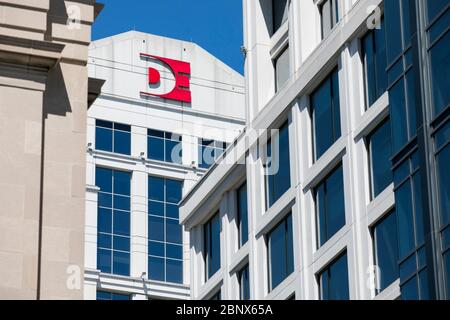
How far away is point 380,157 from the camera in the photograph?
53969 millimetres

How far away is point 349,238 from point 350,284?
1777 mm

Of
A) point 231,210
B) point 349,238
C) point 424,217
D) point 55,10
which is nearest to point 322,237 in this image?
point 349,238

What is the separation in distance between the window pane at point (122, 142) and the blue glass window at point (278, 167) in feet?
118

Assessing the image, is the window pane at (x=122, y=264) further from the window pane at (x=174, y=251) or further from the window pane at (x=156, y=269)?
the window pane at (x=174, y=251)

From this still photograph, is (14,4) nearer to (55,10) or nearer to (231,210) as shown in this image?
(55,10)

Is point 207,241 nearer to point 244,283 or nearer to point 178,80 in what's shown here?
point 244,283

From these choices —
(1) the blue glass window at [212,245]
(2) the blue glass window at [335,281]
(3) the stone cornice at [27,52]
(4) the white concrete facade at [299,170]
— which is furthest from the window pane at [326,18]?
(3) the stone cornice at [27,52]

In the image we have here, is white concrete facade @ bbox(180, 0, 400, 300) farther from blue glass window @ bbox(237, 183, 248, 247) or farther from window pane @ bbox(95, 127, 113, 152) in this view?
window pane @ bbox(95, 127, 113, 152)

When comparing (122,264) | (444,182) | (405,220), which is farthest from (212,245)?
(444,182)

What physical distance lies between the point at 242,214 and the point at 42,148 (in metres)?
42.3

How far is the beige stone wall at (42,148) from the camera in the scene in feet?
80.6

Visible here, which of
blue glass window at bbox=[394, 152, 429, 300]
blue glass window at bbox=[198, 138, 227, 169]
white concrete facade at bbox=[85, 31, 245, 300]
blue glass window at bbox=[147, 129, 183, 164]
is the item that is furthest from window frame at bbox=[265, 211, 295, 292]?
blue glass window at bbox=[198, 138, 227, 169]

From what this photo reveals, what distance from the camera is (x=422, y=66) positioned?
43781 mm

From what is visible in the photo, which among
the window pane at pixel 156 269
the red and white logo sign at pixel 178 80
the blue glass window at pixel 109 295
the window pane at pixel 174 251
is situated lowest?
the blue glass window at pixel 109 295
